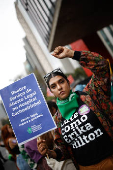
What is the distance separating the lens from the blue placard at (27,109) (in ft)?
5.40

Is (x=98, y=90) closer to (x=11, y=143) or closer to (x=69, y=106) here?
(x=69, y=106)

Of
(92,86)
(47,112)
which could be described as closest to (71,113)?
(47,112)

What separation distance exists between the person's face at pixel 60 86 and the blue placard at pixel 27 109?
0.19 metres

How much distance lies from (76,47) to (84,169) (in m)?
8.55

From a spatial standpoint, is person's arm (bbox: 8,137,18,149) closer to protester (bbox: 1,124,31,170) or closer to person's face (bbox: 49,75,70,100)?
protester (bbox: 1,124,31,170)

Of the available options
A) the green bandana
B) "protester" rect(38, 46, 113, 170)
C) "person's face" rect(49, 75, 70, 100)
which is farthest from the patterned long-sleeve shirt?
"person's face" rect(49, 75, 70, 100)

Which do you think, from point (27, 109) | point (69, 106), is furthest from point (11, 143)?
point (69, 106)

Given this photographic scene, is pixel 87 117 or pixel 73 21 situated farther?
pixel 73 21

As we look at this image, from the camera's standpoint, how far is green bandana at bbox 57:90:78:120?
160 cm

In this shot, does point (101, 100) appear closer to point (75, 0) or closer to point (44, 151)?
point (44, 151)

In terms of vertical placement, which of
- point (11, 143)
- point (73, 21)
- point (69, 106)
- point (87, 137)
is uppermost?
point (73, 21)

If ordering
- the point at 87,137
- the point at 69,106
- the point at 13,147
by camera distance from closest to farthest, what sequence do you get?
the point at 87,137, the point at 69,106, the point at 13,147

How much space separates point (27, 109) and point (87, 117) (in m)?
0.77

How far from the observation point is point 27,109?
1.71 m
